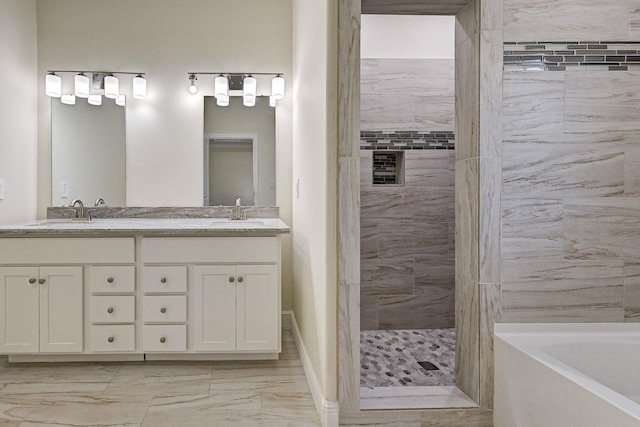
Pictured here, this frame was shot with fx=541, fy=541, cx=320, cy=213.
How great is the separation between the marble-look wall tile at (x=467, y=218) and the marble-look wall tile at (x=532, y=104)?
0.22 meters

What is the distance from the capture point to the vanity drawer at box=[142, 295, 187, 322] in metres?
3.15

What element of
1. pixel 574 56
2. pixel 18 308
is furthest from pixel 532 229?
pixel 18 308

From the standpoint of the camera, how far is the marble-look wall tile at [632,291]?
96.1 inches

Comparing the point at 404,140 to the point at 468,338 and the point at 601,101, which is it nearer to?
the point at 601,101

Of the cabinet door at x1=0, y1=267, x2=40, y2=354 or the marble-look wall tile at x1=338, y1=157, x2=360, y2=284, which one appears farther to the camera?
the cabinet door at x1=0, y1=267, x2=40, y2=354

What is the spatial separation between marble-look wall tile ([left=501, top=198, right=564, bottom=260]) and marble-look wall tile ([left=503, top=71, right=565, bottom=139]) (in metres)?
0.31

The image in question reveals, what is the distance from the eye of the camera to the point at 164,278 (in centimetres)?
315

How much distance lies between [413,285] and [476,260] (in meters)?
1.68

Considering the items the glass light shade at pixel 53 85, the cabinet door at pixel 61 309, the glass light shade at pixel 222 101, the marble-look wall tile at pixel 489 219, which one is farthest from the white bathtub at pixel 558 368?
the glass light shade at pixel 53 85

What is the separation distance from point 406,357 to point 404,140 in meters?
1.57

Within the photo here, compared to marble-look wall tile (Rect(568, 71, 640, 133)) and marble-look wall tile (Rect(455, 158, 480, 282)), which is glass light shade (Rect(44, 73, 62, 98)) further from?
marble-look wall tile (Rect(568, 71, 640, 133))

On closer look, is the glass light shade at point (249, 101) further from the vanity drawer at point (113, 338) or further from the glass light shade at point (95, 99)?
the vanity drawer at point (113, 338)

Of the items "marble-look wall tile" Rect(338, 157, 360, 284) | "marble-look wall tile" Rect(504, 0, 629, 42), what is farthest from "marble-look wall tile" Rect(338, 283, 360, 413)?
"marble-look wall tile" Rect(504, 0, 629, 42)

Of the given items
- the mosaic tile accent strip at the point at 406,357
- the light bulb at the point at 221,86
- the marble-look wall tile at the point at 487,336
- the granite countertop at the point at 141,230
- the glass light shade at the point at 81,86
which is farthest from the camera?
the light bulb at the point at 221,86
